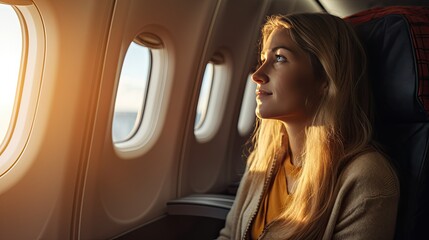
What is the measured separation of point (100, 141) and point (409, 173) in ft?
5.14

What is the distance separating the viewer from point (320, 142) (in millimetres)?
1667

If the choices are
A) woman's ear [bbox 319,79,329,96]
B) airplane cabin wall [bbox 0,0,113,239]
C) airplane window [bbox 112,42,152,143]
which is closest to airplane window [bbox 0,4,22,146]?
airplane cabin wall [bbox 0,0,113,239]

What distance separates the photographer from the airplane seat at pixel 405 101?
1.53 metres

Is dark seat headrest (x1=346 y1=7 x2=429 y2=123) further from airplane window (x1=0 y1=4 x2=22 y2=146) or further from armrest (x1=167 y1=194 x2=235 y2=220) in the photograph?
airplane window (x1=0 y1=4 x2=22 y2=146)

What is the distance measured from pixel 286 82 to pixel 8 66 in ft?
4.23

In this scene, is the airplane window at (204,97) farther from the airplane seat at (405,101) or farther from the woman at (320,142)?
the airplane seat at (405,101)

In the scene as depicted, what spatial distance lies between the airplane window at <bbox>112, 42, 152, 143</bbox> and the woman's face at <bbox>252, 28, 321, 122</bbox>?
1125 millimetres

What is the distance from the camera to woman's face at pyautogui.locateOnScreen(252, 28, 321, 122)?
172 centimetres

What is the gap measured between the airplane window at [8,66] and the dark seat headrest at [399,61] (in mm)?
1559

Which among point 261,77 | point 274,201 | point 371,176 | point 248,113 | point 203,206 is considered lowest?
point 203,206

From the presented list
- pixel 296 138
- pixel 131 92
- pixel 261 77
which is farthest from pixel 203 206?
pixel 261 77

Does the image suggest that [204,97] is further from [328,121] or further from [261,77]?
[328,121]

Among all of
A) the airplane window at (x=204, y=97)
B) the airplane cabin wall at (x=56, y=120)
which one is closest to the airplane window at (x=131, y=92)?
the airplane cabin wall at (x=56, y=120)

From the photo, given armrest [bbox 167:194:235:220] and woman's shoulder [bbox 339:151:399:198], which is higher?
woman's shoulder [bbox 339:151:399:198]
